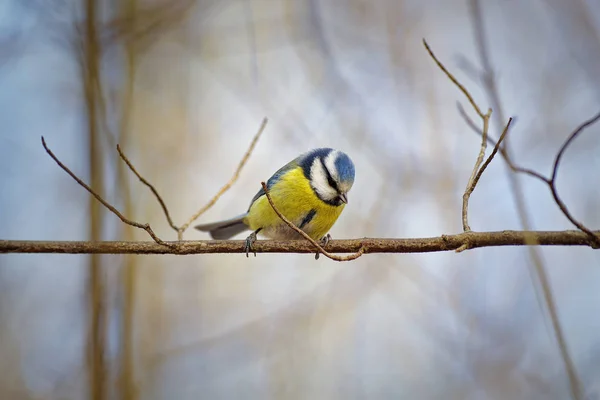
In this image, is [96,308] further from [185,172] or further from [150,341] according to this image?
[185,172]

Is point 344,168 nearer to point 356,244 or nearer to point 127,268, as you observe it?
point 356,244

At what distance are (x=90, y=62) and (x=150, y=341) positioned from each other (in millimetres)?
2209

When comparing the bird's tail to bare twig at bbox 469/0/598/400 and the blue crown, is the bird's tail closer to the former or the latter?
the blue crown

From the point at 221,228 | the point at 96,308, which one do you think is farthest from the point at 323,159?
the point at 96,308

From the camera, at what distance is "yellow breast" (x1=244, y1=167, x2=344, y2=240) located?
279 cm

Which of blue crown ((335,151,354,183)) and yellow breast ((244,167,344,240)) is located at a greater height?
blue crown ((335,151,354,183))

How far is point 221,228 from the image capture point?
10.8 feet

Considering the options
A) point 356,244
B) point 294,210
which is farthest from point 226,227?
point 356,244

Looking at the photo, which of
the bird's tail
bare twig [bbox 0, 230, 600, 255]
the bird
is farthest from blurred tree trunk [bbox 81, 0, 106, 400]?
the bird's tail

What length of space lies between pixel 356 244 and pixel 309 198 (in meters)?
0.78

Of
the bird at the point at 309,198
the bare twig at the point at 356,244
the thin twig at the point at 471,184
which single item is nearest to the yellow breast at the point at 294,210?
the bird at the point at 309,198

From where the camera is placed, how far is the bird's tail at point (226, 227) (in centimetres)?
326

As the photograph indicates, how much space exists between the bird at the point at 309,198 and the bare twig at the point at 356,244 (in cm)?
65

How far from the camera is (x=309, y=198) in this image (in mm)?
2801
